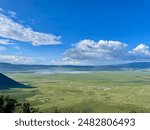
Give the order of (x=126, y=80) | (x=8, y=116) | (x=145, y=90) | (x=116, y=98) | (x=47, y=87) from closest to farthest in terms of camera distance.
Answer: (x=8, y=116) → (x=145, y=90) → (x=116, y=98) → (x=47, y=87) → (x=126, y=80)

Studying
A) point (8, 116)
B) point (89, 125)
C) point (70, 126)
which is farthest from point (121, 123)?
point (8, 116)

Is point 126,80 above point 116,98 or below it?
above

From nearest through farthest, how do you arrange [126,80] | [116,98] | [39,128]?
[39,128], [116,98], [126,80]

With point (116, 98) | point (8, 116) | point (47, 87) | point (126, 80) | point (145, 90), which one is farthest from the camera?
point (126, 80)

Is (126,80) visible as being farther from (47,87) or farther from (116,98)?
(47,87)

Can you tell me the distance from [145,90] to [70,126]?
141 feet

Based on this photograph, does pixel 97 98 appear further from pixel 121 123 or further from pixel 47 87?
pixel 121 123

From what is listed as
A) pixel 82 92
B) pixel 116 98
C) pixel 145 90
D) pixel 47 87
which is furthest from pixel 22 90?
pixel 145 90

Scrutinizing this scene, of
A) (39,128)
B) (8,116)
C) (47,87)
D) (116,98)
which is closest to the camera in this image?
(39,128)

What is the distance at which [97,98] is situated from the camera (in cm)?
4603

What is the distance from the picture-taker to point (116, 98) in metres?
48.7

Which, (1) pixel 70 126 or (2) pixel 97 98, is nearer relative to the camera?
(1) pixel 70 126

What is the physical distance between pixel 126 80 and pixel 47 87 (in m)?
16.7

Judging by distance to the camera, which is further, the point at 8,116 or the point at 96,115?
the point at 8,116
